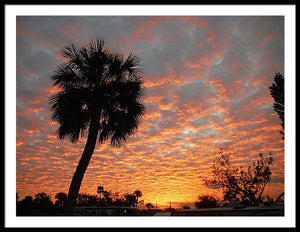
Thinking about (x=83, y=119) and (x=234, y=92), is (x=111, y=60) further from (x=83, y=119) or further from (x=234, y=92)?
(x=234, y=92)

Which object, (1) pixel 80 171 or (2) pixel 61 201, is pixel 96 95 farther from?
(2) pixel 61 201

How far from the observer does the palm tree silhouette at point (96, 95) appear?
9172mm

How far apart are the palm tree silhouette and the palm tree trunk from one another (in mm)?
39

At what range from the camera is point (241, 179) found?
793 inches

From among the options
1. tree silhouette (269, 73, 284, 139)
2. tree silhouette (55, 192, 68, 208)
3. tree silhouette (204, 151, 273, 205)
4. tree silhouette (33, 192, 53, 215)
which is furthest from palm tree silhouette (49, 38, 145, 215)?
tree silhouette (204, 151, 273, 205)

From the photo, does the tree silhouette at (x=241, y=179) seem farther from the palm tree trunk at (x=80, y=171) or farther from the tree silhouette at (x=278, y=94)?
the palm tree trunk at (x=80, y=171)

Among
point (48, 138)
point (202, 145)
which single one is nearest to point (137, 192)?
point (202, 145)

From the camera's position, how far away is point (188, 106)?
14773mm

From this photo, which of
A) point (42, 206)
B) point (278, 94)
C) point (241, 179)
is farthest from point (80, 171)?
point (241, 179)

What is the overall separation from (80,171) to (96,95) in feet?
10.2

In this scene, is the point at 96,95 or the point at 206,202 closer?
the point at 96,95

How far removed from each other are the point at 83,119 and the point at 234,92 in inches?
358

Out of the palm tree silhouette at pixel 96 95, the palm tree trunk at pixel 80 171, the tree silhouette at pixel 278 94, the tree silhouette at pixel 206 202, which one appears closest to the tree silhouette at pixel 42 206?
the palm tree trunk at pixel 80 171

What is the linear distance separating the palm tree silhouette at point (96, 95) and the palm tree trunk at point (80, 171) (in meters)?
0.04
